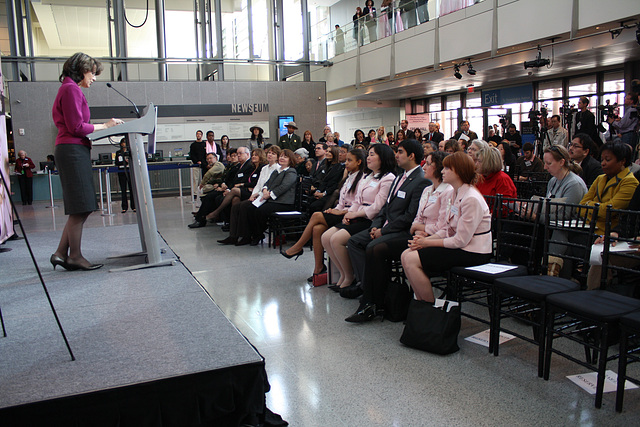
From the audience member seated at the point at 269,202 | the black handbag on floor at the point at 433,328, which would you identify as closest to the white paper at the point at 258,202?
the audience member seated at the point at 269,202

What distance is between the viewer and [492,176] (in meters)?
4.30

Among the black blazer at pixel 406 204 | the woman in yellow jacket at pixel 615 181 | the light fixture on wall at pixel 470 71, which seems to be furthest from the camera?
the light fixture on wall at pixel 470 71

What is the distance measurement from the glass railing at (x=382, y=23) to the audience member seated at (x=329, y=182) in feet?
23.9

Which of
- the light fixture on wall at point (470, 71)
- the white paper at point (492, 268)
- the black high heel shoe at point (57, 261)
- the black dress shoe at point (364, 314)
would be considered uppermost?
the light fixture on wall at point (470, 71)

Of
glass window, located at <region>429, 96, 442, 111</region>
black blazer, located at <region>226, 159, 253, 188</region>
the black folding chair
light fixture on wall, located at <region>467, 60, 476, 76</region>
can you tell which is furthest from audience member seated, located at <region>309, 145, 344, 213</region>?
glass window, located at <region>429, 96, 442, 111</region>

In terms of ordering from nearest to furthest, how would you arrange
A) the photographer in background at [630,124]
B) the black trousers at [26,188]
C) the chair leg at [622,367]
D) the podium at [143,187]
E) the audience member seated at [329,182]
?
the chair leg at [622,367], the podium at [143,187], the audience member seated at [329,182], the photographer in background at [630,124], the black trousers at [26,188]

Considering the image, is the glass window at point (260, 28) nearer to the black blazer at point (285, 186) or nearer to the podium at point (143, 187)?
the black blazer at point (285, 186)

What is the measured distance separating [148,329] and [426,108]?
18.2 meters

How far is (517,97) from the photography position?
49.7 feet

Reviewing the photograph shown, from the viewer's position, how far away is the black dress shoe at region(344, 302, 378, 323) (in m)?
3.56

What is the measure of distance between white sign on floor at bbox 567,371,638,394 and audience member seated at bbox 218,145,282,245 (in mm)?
4582

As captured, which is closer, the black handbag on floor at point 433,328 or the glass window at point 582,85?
the black handbag on floor at point 433,328

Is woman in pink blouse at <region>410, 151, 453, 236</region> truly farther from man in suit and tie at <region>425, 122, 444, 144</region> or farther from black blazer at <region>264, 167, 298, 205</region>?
man in suit and tie at <region>425, 122, 444, 144</region>

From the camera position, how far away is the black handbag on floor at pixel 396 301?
11.8 ft
